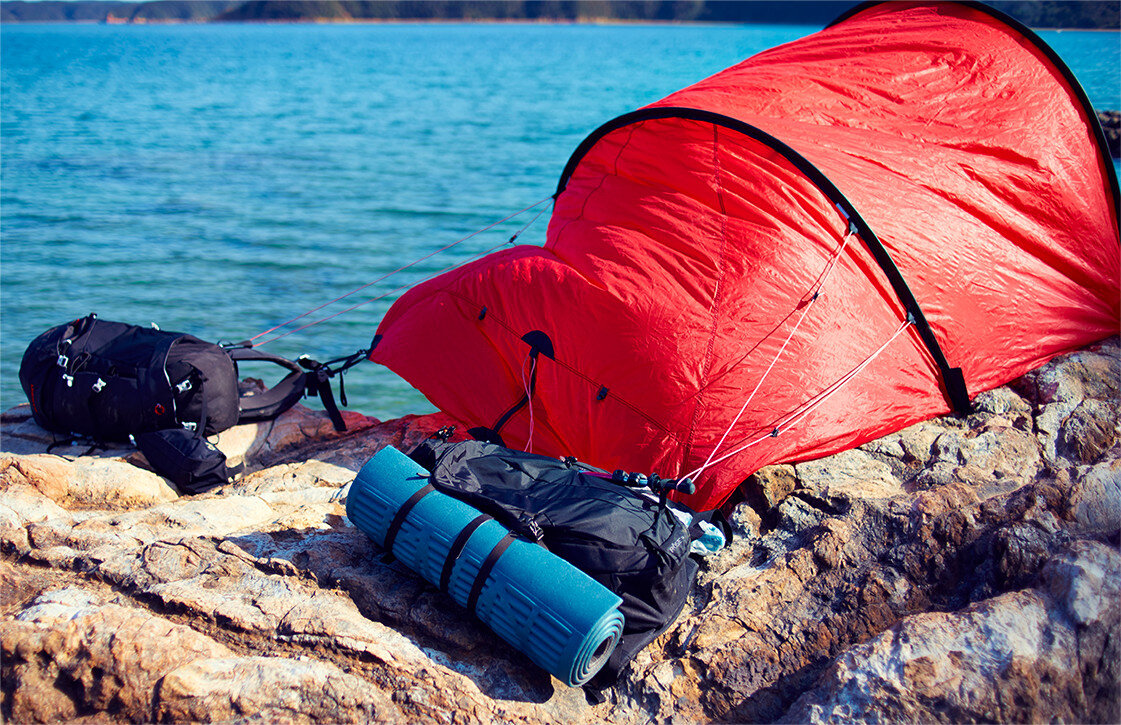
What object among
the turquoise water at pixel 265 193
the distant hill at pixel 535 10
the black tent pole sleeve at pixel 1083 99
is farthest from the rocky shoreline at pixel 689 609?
the distant hill at pixel 535 10

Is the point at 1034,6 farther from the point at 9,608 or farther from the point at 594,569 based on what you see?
the point at 9,608

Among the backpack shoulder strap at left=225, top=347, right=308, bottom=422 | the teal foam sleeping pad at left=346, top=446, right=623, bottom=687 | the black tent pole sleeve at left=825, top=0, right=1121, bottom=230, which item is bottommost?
the backpack shoulder strap at left=225, top=347, right=308, bottom=422

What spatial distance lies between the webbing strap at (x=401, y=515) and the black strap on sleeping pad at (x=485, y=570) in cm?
50

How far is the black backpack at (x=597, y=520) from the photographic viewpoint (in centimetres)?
336

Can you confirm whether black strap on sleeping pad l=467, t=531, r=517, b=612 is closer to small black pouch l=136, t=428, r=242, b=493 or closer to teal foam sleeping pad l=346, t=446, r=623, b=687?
teal foam sleeping pad l=346, t=446, r=623, b=687

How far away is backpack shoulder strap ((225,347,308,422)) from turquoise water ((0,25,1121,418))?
1.77m

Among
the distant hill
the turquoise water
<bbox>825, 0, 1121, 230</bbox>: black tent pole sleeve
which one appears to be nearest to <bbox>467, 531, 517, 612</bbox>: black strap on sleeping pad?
the turquoise water

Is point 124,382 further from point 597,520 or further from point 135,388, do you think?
point 597,520

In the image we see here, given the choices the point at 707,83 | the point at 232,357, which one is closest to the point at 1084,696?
the point at 707,83

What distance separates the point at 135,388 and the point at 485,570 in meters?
3.31

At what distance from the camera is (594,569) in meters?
3.36

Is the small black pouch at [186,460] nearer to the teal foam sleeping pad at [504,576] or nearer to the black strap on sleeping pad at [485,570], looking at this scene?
the teal foam sleeping pad at [504,576]

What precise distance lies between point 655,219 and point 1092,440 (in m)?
2.97

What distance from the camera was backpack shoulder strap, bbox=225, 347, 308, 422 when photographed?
590 centimetres
